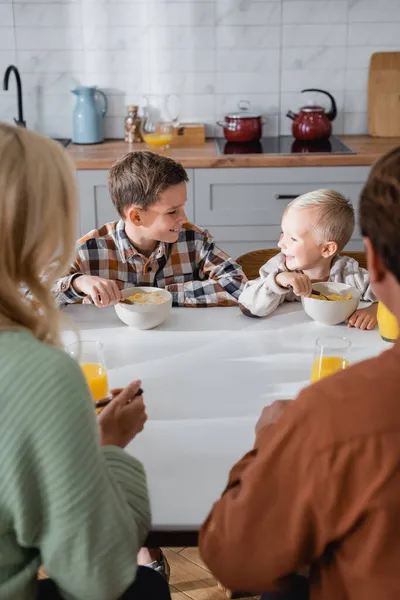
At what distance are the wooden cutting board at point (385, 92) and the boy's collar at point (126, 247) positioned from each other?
184 cm

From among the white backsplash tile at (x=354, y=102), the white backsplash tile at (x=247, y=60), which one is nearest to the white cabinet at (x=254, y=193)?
the white backsplash tile at (x=354, y=102)

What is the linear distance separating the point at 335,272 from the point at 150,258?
1.74 feet

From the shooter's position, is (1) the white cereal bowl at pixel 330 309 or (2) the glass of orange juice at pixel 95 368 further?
(1) the white cereal bowl at pixel 330 309

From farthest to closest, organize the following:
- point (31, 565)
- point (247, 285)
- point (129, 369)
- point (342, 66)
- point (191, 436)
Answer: point (342, 66), point (247, 285), point (129, 369), point (191, 436), point (31, 565)

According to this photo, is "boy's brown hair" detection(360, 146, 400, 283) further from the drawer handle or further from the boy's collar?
the drawer handle

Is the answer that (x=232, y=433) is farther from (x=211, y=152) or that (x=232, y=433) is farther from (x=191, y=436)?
(x=211, y=152)

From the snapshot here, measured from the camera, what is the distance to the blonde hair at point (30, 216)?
938 millimetres

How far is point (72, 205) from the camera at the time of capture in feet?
3.28

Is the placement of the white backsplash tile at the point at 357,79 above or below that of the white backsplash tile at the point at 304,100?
above

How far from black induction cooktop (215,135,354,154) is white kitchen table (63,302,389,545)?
4.95ft

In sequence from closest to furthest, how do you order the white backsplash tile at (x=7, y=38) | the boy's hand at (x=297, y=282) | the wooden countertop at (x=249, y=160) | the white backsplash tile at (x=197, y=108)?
the boy's hand at (x=297, y=282), the wooden countertop at (x=249, y=160), the white backsplash tile at (x=7, y=38), the white backsplash tile at (x=197, y=108)

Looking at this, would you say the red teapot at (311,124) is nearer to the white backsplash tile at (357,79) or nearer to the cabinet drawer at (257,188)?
the white backsplash tile at (357,79)

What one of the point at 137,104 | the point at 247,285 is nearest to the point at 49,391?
the point at 247,285

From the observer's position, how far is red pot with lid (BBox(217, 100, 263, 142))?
135 inches
